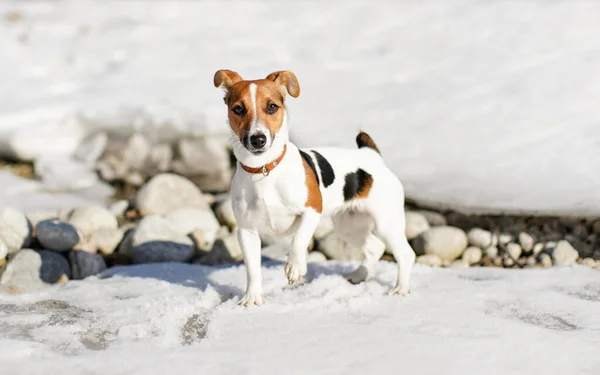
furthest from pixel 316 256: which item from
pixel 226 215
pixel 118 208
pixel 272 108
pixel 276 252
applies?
pixel 272 108

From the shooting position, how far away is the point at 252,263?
449cm

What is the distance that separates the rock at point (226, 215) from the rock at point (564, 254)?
12.6 feet

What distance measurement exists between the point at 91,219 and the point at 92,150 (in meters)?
2.33

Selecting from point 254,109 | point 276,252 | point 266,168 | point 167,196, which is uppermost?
point 254,109

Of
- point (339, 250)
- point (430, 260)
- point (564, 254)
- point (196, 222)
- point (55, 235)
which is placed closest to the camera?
point (55, 235)

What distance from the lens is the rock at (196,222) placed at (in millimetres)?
7109

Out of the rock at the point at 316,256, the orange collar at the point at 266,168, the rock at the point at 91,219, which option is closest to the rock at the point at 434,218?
the rock at the point at 316,256

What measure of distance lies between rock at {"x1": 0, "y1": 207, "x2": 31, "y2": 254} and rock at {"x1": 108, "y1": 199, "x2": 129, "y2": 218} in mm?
1506

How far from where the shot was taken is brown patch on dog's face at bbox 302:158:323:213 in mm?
4371

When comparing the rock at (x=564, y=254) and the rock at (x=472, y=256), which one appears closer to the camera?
the rock at (x=564, y=254)

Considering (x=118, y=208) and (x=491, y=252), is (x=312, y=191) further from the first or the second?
(x=118, y=208)

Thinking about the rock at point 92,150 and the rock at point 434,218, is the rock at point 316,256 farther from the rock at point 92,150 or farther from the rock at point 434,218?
the rock at point 92,150

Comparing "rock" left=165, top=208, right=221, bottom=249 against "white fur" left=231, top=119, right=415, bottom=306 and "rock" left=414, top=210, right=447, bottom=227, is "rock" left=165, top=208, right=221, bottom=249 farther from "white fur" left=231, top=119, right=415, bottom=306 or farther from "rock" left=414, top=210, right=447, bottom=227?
"rock" left=414, top=210, right=447, bottom=227

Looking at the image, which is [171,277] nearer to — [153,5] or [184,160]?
[184,160]
